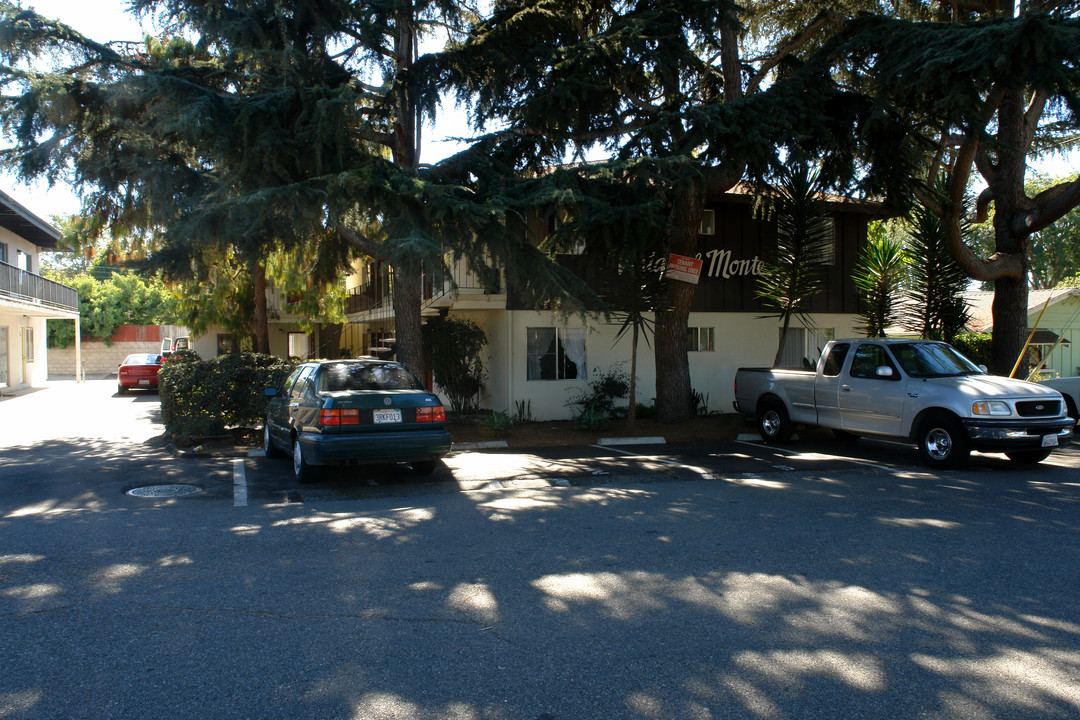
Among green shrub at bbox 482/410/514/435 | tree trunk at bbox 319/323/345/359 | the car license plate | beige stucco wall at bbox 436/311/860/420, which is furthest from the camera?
tree trunk at bbox 319/323/345/359

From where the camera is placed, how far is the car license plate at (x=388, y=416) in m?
9.52

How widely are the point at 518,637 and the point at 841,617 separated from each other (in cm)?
203

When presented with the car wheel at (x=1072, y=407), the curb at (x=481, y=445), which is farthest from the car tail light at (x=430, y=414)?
the car wheel at (x=1072, y=407)

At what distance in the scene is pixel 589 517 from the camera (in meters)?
7.93

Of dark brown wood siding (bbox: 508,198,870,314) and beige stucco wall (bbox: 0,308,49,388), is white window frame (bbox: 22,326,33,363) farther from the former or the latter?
dark brown wood siding (bbox: 508,198,870,314)

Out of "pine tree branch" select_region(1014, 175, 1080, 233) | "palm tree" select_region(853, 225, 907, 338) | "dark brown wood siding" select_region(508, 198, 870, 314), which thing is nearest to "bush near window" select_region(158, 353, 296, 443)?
"dark brown wood siding" select_region(508, 198, 870, 314)

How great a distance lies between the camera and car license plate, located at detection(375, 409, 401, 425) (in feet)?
31.2

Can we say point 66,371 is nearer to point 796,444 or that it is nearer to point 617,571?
point 796,444

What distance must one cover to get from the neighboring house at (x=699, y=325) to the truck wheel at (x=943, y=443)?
20.1ft

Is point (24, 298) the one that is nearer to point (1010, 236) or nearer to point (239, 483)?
point (239, 483)

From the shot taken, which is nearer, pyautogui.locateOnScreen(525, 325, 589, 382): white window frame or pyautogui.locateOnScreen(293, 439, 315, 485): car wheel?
pyautogui.locateOnScreen(293, 439, 315, 485): car wheel

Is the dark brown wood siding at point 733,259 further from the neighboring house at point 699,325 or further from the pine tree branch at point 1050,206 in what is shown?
the pine tree branch at point 1050,206

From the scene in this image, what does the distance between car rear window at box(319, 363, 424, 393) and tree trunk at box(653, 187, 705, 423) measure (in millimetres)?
6498

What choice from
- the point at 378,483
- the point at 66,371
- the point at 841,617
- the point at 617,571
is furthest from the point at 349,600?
the point at 66,371
